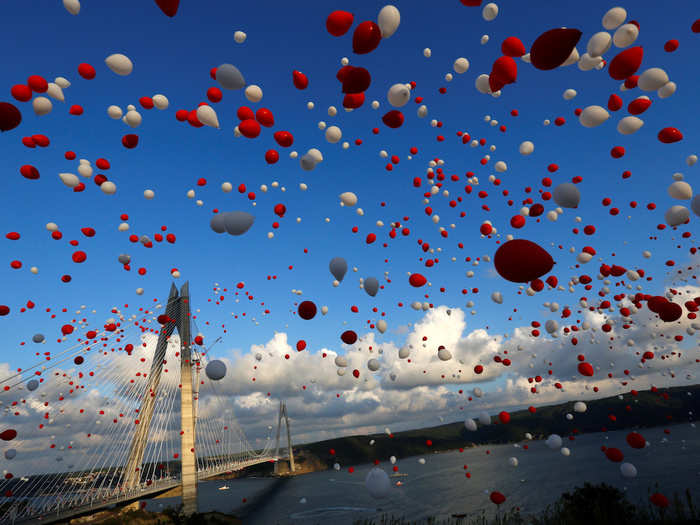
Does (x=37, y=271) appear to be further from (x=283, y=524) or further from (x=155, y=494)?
(x=283, y=524)

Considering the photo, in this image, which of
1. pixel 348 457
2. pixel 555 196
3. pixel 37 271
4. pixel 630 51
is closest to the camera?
pixel 630 51

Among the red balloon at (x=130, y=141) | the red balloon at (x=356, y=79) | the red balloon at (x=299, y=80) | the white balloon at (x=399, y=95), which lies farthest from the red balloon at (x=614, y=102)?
the red balloon at (x=130, y=141)

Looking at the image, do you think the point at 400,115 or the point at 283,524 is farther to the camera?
the point at 283,524

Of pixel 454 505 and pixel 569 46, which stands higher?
pixel 569 46

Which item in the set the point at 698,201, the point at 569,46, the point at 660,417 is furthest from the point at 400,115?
the point at 660,417

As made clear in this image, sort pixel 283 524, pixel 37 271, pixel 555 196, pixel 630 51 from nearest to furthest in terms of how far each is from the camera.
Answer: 1. pixel 630 51
2. pixel 555 196
3. pixel 37 271
4. pixel 283 524

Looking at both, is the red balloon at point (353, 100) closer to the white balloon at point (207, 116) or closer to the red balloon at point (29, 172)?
the white balloon at point (207, 116)
